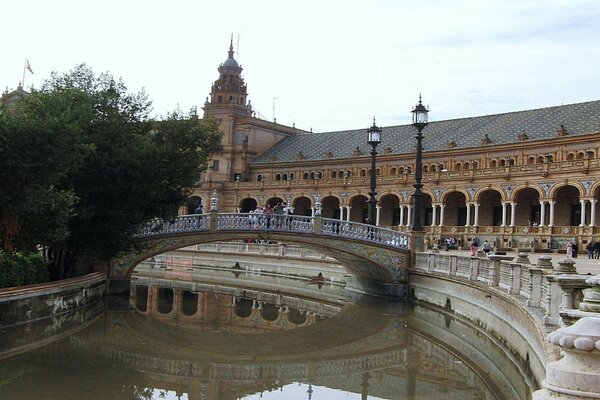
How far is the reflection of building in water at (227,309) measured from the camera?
78.2ft

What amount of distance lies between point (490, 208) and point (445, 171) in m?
4.47

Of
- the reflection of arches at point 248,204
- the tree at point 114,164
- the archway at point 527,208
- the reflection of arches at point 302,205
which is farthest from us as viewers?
the reflection of arches at point 248,204

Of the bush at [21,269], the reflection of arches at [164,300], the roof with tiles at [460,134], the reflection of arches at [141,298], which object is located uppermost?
the roof with tiles at [460,134]

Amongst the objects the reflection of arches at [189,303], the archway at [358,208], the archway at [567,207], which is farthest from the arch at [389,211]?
the reflection of arches at [189,303]

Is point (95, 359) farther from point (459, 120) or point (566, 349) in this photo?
point (459, 120)

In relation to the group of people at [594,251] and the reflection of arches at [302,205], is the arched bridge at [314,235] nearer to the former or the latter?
the group of people at [594,251]

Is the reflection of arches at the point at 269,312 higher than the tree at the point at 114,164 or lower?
lower

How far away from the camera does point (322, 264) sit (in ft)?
130

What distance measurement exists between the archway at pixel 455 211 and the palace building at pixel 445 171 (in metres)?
0.08

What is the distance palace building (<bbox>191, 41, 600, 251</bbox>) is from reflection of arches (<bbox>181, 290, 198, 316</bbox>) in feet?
19.9

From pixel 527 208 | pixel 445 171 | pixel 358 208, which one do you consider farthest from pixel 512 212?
pixel 358 208

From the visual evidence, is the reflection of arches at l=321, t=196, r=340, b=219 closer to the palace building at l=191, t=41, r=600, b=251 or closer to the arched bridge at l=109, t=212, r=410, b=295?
the palace building at l=191, t=41, r=600, b=251

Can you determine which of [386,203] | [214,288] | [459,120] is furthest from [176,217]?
[459,120]

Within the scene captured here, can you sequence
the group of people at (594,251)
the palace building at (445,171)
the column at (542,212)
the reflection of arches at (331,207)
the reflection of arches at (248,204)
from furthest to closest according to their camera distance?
the reflection of arches at (248,204), the reflection of arches at (331,207), the palace building at (445,171), the column at (542,212), the group of people at (594,251)
